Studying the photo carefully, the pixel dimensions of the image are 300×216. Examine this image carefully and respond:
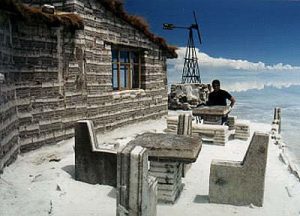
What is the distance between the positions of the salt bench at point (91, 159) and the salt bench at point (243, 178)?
1792mm

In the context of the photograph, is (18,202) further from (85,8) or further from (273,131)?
(273,131)

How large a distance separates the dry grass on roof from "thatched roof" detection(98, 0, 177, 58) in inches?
75.8

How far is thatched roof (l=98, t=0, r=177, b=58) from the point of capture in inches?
421

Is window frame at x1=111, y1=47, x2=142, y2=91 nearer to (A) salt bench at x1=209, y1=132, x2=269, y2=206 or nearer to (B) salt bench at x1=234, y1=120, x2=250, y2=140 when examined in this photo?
(B) salt bench at x1=234, y1=120, x2=250, y2=140

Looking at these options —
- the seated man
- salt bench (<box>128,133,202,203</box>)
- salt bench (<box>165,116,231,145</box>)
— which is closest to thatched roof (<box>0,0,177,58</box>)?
salt bench (<box>128,133,202,203</box>)

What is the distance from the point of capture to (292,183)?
6.21 metres

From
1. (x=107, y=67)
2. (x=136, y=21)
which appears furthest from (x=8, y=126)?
(x=136, y=21)

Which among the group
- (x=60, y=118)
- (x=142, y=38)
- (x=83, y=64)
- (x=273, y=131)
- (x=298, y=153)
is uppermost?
(x=142, y=38)

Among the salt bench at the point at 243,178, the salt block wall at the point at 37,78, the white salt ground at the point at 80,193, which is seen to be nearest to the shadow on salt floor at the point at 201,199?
the white salt ground at the point at 80,193


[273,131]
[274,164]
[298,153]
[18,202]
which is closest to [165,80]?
[273,131]

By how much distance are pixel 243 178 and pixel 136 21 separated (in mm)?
8632

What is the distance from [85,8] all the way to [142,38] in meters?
3.62

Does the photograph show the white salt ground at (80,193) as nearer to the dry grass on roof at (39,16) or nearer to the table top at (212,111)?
the table top at (212,111)

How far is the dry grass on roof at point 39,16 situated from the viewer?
645cm
